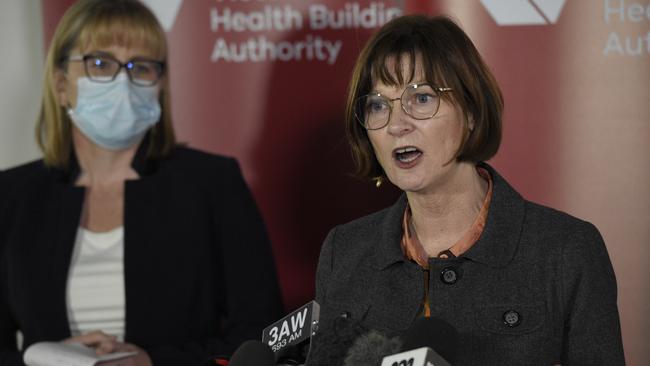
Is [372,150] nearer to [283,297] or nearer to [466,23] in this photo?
[466,23]

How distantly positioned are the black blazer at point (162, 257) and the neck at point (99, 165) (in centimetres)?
4

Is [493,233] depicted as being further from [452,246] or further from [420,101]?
[420,101]

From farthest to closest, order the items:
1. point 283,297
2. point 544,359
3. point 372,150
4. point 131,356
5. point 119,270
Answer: point 283,297, point 119,270, point 131,356, point 372,150, point 544,359

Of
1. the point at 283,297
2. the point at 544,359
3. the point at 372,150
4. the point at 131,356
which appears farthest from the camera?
the point at 283,297

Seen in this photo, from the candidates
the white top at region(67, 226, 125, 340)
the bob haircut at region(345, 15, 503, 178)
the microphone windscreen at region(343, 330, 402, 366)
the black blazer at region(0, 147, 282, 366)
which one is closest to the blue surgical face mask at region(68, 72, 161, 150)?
the black blazer at region(0, 147, 282, 366)

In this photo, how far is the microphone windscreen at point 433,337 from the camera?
65.6 inches

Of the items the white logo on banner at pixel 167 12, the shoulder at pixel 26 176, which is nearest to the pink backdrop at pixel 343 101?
the white logo on banner at pixel 167 12

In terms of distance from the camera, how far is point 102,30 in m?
3.30

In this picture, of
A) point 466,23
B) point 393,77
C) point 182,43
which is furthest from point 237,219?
point 393,77

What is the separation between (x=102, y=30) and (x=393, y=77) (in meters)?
1.43

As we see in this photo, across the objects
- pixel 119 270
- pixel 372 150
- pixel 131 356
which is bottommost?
pixel 131 356

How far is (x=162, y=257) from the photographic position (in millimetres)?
3316

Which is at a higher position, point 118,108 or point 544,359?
point 118,108

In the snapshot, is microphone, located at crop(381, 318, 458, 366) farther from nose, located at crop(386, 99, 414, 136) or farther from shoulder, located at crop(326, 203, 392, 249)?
shoulder, located at crop(326, 203, 392, 249)
